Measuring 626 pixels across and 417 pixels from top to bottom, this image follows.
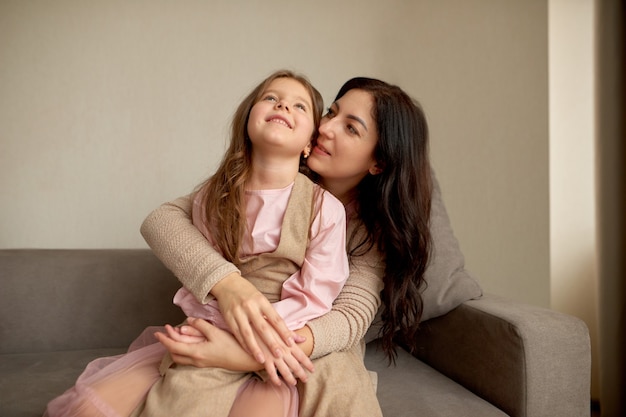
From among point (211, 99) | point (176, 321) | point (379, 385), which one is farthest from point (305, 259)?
point (211, 99)

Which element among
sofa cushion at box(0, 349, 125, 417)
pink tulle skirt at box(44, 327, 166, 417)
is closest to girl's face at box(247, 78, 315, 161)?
pink tulle skirt at box(44, 327, 166, 417)

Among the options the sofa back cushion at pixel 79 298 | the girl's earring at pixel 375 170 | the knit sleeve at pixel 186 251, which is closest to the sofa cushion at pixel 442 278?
the girl's earring at pixel 375 170

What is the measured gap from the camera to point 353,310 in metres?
1.23

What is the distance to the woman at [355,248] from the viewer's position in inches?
41.7

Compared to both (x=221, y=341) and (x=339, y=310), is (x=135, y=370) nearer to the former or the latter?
(x=221, y=341)

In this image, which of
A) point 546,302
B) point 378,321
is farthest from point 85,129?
point 546,302

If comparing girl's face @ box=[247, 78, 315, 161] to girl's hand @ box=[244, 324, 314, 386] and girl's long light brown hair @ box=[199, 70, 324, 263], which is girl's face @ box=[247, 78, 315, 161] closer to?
girl's long light brown hair @ box=[199, 70, 324, 263]

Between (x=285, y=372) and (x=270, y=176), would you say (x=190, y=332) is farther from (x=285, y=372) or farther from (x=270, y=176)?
(x=270, y=176)

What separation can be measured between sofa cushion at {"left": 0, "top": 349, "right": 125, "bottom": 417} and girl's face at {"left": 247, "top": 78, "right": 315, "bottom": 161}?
809 mm

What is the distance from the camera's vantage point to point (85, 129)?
2.10 metres

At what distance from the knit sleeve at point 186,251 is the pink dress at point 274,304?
6 cm

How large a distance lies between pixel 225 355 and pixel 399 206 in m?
0.62

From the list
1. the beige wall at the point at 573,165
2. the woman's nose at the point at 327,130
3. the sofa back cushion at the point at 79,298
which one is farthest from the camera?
the beige wall at the point at 573,165

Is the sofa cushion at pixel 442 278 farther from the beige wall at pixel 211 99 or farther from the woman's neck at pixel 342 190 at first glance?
the beige wall at pixel 211 99
